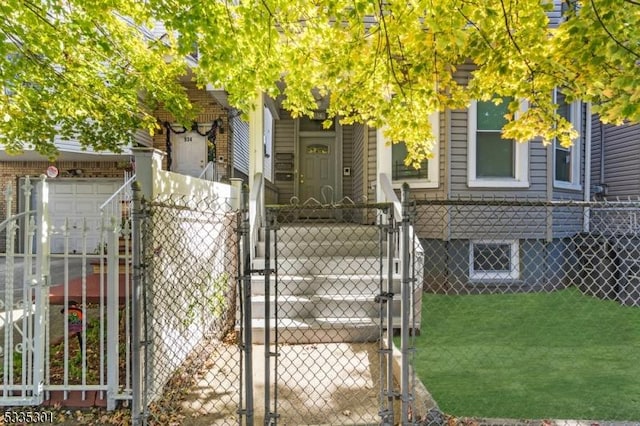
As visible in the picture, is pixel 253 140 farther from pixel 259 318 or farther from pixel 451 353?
pixel 451 353

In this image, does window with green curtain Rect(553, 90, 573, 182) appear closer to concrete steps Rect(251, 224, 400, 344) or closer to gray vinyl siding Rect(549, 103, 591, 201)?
gray vinyl siding Rect(549, 103, 591, 201)

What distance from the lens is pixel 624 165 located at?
9.05m

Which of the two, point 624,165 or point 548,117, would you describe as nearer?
point 548,117

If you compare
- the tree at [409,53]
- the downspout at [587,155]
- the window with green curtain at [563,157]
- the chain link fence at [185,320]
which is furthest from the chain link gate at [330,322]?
the downspout at [587,155]

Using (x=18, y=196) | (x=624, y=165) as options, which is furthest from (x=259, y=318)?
(x=18, y=196)

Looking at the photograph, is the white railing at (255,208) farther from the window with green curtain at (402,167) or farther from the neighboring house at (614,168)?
the neighboring house at (614,168)

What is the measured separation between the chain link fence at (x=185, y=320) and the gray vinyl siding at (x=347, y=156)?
525 centimetres

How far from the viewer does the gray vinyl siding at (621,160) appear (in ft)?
28.5

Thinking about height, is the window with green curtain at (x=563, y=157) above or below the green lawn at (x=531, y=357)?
above

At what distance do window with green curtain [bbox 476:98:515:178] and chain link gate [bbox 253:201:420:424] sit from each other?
9.23 feet

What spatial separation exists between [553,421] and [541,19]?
13.6 ft

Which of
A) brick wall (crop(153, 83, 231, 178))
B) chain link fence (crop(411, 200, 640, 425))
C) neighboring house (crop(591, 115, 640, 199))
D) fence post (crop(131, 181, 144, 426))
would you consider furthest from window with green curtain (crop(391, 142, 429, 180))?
fence post (crop(131, 181, 144, 426))

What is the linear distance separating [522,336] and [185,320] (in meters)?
4.19

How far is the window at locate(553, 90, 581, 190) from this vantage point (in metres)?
7.68
